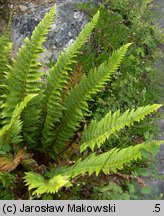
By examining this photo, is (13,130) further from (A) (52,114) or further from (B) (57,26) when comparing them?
(B) (57,26)

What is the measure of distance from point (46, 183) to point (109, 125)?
75 cm

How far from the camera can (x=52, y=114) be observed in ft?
12.9

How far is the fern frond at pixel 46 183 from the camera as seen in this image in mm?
3066

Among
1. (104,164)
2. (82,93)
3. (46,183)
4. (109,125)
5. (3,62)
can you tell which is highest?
(3,62)

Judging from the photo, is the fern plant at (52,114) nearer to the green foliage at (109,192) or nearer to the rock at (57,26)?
the green foliage at (109,192)

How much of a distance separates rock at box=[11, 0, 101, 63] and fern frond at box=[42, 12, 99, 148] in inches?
48.5

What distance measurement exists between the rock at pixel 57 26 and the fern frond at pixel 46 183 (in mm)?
1974

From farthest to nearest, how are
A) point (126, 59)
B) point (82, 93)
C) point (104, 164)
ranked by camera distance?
point (126, 59), point (82, 93), point (104, 164)

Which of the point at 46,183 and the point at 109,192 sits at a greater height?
the point at 46,183

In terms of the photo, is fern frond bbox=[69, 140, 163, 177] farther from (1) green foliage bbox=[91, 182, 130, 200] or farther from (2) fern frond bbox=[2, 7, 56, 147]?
(2) fern frond bbox=[2, 7, 56, 147]

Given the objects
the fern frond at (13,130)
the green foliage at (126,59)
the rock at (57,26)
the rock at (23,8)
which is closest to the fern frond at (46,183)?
the fern frond at (13,130)

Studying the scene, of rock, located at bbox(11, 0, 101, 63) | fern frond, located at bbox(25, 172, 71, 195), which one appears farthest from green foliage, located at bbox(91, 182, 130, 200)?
rock, located at bbox(11, 0, 101, 63)

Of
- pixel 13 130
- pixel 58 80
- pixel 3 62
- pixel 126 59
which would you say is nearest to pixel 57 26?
pixel 126 59
